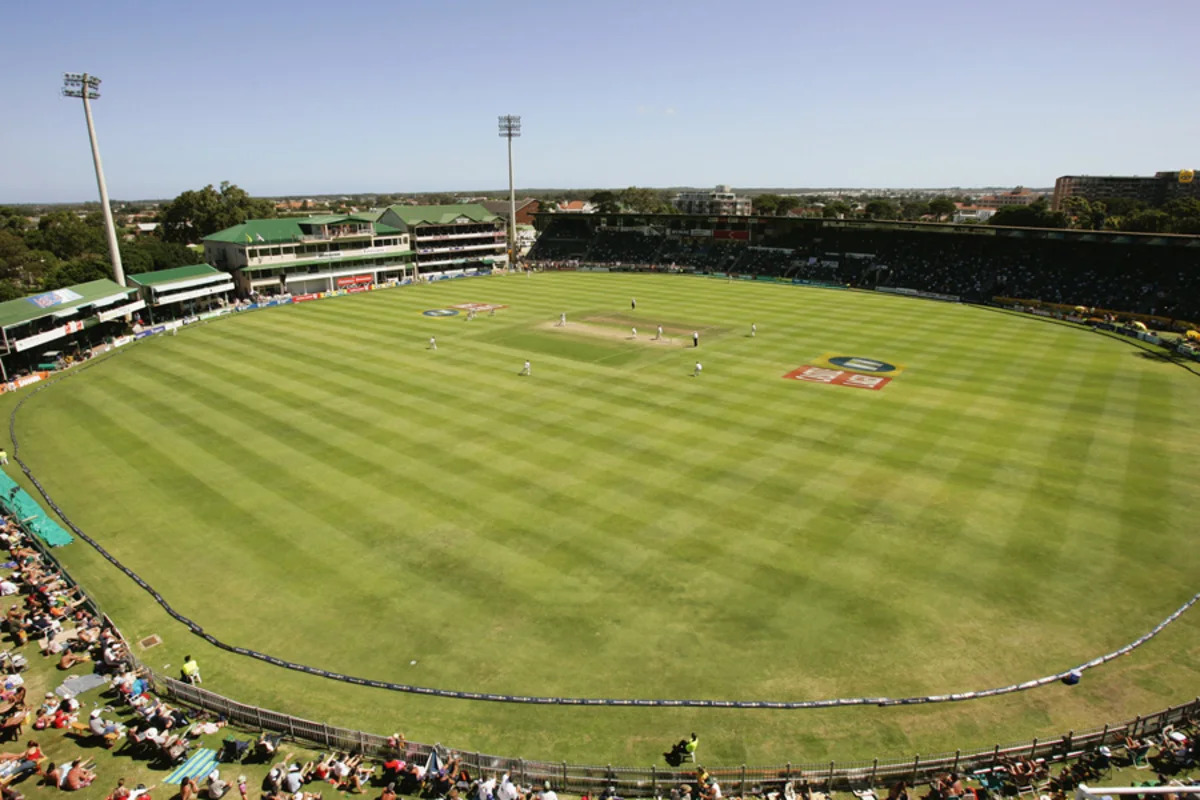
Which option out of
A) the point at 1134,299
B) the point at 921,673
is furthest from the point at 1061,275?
the point at 921,673

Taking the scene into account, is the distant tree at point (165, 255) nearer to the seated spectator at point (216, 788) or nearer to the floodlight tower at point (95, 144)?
the floodlight tower at point (95, 144)

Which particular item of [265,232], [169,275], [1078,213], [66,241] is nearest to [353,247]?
[265,232]

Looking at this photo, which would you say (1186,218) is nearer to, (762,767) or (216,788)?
(762,767)

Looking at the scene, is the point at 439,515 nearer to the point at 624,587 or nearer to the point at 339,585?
the point at 339,585

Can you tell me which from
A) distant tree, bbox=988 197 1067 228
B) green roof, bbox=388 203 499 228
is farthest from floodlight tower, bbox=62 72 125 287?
distant tree, bbox=988 197 1067 228

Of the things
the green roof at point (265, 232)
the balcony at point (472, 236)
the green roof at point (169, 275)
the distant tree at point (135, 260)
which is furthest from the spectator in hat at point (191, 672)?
the balcony at point (472, 236)

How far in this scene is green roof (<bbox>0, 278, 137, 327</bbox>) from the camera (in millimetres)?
47812

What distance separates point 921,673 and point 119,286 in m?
70.4

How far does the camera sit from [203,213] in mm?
115000

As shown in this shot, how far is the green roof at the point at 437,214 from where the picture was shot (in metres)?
100

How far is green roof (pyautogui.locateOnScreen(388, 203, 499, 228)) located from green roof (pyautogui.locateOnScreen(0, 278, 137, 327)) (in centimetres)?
4621

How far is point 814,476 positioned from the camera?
30.2 metres

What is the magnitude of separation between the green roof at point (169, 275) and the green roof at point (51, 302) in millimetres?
5256

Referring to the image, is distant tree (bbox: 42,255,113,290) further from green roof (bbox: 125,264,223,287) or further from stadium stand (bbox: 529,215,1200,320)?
stadium stand (bbox: 529,215,1200,320)
